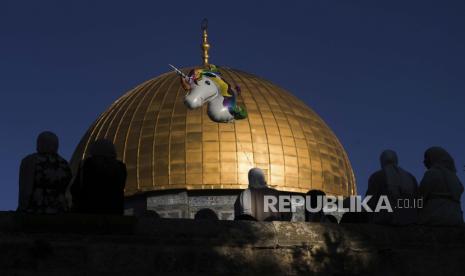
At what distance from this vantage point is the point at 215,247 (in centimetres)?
883

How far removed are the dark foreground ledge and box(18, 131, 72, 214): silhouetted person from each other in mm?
479

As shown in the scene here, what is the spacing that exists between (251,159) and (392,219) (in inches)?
678

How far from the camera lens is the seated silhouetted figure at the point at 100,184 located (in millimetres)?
9141

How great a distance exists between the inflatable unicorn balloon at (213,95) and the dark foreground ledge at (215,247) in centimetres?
1792

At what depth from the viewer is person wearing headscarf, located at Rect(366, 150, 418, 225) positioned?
9875 millimetres

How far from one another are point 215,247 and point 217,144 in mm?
18177


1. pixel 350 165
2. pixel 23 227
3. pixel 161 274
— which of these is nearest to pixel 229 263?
pixel 161 274

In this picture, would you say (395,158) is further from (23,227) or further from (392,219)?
(23,227)

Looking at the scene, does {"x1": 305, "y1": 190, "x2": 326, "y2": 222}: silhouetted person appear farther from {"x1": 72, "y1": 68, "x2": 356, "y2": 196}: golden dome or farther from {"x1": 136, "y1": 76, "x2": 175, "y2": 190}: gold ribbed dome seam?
{"x1": 136, "y1": 76, "x2": 175, "y2": 190}: gold ribbed dome seam

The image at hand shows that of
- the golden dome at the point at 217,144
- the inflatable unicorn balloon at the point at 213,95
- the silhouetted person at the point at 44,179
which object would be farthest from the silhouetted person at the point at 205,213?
the silhouetted person at the point at 44,179

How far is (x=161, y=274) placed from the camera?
27.7 ft

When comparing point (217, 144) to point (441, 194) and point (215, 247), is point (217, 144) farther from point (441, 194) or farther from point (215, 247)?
point (215, 247)

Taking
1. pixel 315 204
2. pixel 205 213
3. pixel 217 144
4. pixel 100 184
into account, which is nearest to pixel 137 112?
pixel 217 144

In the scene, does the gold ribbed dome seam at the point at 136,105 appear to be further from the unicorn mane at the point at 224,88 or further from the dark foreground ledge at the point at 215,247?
the dark foreground ledge at the point at 215,247
